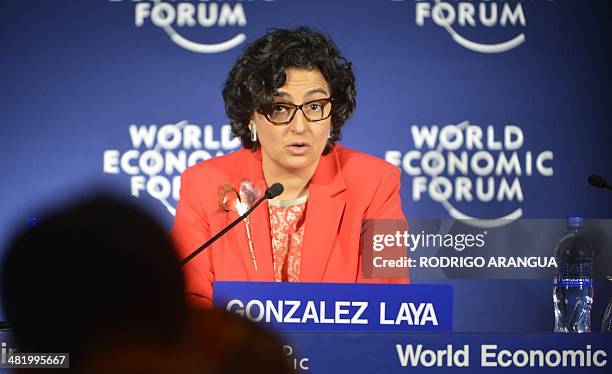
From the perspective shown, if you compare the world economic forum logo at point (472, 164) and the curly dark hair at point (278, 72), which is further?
the world economic forum logo at point (472, 164)

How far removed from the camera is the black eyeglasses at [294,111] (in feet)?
16.8

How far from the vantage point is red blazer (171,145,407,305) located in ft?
16.2

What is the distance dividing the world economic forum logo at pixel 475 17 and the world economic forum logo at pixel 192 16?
42.3 inches

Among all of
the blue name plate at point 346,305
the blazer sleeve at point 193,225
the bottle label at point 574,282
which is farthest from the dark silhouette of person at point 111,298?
the blazer sleeve at point 193,225

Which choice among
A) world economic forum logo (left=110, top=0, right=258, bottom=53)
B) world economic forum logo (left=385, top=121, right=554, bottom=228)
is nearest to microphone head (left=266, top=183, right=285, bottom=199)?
world economic forum logo (left=385, top=121, right=554, bottom=228)

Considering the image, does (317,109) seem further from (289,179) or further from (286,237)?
(286,237)

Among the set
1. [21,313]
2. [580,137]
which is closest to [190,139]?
[580,137]

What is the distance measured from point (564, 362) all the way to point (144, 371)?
287cm

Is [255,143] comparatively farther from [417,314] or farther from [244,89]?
[417,314]

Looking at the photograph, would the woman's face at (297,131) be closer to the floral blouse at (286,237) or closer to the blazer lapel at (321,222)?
the blazer lapel at (321,222)

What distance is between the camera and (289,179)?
5.17 meters

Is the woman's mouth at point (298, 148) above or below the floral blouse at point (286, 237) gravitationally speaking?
above

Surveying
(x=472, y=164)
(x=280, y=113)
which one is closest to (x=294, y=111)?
(x=280, y=113)

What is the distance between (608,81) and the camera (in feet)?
17.4
